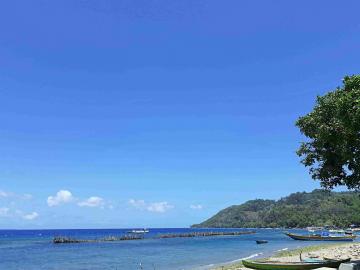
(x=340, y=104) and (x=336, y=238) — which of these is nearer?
(x=340, y=104)

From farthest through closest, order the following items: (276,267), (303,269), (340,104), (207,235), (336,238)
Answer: (207,235) → (336,238) → (276,267) → (303,269) → (340,104)

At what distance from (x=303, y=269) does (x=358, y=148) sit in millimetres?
11528

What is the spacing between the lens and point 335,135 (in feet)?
→ 82.8

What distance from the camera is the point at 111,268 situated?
54.2 m

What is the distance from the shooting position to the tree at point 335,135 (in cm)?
2230

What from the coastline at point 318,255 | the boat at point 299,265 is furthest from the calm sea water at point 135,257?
the boat at point 299,265

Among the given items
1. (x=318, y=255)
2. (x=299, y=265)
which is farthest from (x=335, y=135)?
(x=318, y=255)

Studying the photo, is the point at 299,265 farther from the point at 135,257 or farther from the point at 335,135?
the point at 135,257

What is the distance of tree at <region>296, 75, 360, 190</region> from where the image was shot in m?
22.3

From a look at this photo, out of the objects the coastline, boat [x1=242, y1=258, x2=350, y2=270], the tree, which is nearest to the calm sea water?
the coastline

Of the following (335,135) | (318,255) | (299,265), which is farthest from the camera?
(318,255)

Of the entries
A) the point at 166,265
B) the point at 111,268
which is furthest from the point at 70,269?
the point at 166,265

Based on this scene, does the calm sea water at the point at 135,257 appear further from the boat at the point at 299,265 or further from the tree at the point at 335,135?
the tree at the point at 335,135

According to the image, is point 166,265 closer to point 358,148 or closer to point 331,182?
point 331,182
